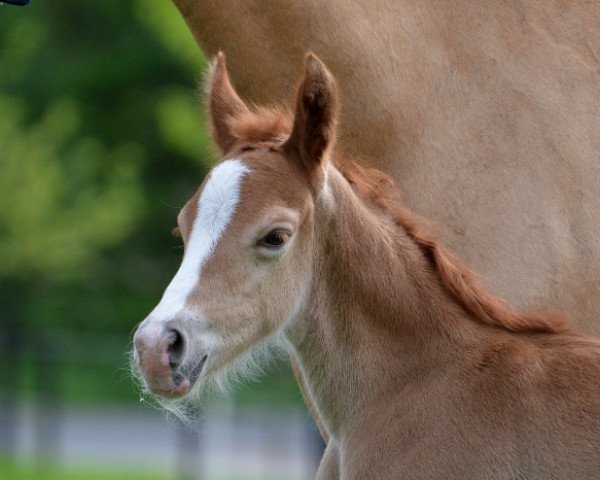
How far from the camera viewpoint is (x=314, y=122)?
13.5ft

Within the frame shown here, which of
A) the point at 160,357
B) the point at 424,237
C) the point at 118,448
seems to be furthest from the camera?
the point at 118,448

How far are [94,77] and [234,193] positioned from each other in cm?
1811

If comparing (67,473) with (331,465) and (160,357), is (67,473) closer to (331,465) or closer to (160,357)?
(331,465)

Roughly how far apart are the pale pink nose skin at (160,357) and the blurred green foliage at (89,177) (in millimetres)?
10856

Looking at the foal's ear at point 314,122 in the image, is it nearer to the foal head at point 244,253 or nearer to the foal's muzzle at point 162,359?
the foal head at point 244,253

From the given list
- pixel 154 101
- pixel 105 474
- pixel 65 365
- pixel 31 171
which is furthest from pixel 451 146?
pixel 154 101

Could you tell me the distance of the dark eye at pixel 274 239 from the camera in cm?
398

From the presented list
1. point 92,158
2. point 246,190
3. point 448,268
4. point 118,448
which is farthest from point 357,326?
point 92,158

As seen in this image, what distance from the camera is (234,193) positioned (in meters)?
3.95

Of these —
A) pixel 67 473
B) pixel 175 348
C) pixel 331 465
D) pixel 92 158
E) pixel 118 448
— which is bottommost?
pixel 118 448

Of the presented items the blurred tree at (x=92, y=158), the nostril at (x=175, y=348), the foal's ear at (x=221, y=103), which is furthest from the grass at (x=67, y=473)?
the nostril at (x=175, y=348)

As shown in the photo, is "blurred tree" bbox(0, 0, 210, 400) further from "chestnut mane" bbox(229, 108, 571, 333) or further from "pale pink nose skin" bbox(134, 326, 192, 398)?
"pale pink nose skin" bbox(134, 326, 192, 398)

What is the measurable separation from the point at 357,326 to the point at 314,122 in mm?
716

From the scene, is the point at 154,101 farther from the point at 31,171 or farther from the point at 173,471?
the point at 173,471
